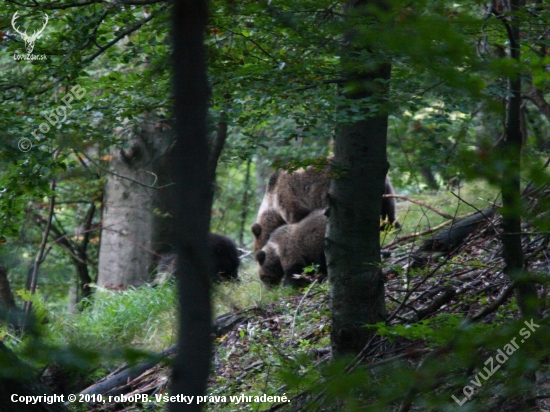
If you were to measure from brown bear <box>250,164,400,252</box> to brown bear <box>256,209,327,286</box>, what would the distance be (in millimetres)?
234

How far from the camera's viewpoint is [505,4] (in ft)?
13.6

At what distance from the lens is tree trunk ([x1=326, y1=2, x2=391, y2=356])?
4426 mm

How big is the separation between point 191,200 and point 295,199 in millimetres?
8676

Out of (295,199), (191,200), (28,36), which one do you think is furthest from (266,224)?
(191,200)

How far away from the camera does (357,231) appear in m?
4.47

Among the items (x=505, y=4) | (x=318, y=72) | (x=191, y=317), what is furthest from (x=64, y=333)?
(x=191, y=317)

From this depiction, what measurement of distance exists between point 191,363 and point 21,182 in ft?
12.8

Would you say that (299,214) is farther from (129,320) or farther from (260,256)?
(129,320)

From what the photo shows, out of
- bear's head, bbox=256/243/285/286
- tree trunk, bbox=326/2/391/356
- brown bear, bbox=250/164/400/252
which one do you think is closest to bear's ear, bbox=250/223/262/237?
brown bear, bbox=250/164/400/252

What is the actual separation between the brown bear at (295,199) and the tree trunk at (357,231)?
462 cm

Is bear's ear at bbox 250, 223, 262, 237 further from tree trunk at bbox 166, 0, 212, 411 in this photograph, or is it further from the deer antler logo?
tree trunk at bbox 166, 0, 212, 411

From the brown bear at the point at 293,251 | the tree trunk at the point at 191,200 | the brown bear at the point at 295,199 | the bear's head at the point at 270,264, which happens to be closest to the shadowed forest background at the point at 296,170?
the tree trunk at the point at 191,200

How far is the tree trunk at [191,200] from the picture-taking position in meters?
1.19

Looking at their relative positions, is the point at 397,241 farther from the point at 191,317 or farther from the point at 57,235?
the point at 57,235
